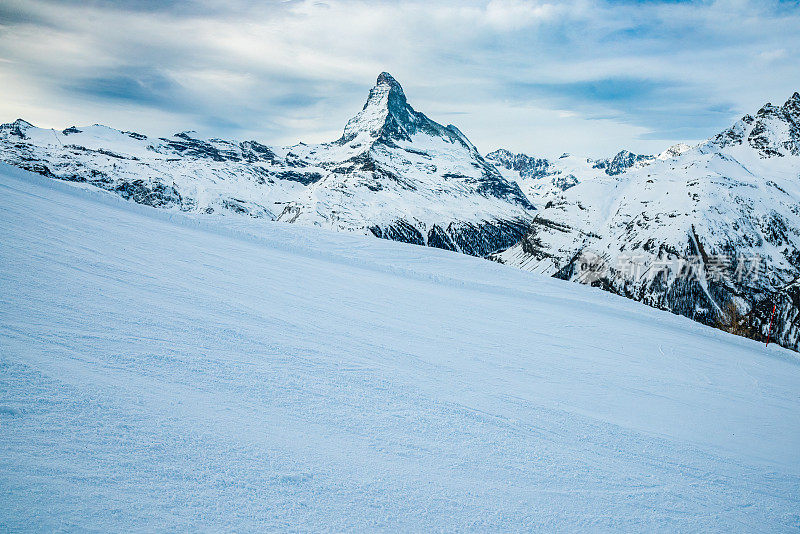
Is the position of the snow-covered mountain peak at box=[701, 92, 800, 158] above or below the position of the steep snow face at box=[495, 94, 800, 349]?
above

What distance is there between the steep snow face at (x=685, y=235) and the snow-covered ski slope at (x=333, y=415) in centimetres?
5464

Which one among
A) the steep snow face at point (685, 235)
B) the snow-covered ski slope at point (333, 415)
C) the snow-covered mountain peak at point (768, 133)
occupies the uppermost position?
the snow-covered mountain peak at point (768, 133)

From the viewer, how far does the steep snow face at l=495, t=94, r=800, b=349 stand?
58.0m

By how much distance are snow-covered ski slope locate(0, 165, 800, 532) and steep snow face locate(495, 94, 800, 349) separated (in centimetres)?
5464

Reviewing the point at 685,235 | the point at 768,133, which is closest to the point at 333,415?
the point at 685,235

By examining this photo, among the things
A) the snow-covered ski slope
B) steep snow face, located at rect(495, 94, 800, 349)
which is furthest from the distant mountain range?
the snow-covered ski slope

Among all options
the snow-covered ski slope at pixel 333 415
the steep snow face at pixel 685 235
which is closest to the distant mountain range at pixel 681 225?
the steep snow face at pixel 685 235

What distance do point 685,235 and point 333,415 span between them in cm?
7815

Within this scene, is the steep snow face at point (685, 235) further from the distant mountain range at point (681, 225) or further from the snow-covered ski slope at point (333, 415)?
the snow-covered ski slope at point (333, 415)

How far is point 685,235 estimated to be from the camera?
63938 millimetres

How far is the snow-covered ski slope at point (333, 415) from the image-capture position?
8.32 feet

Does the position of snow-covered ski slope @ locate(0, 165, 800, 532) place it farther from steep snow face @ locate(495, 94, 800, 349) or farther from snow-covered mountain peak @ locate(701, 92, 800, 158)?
snow-covered mountain peak @ locate(701, 92, 800, 158)

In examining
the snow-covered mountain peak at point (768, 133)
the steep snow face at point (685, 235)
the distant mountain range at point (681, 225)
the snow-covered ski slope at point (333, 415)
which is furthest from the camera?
the snow-covered mountain peak at point (768, 133)

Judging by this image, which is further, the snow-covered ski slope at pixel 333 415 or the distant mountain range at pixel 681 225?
the distant mountain range at pixel 681 225
